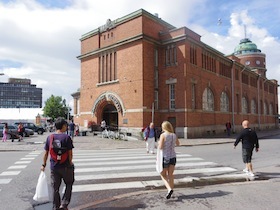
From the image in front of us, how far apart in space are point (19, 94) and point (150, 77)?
5293 inches

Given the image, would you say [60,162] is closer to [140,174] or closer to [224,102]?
[140,174]

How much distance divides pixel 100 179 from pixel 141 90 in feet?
59.3

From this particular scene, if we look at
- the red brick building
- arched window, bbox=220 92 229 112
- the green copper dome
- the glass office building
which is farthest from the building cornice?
the glass office building

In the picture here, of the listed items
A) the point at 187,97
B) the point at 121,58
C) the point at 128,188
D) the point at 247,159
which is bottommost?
the point at 128,188

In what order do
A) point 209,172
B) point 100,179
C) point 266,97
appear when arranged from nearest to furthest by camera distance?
point 100,179 → point 209,172 → point 266,97

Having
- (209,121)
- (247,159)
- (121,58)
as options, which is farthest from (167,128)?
(209,121)

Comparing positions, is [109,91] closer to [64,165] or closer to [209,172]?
[209,172]

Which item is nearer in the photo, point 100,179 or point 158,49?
point 100,179

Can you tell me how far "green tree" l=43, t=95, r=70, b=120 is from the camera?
7144cm

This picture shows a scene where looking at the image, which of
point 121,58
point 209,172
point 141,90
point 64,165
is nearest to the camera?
point 64,165

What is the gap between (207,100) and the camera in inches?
1199

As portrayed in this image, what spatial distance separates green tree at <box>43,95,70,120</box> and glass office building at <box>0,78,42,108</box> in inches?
2982

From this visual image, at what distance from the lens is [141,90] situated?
25.3 meters

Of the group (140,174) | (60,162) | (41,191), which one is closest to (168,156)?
(60,162)
